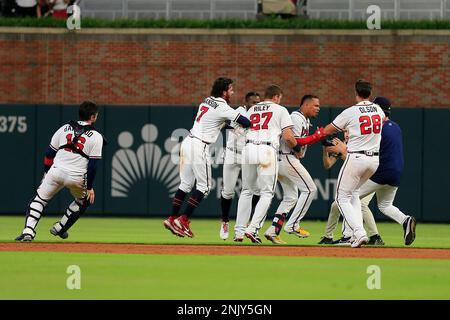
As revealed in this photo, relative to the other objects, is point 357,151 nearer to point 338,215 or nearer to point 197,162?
point 338,215

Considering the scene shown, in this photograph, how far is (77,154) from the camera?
15484 millimetres

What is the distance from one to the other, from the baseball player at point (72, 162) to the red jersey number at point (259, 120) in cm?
215

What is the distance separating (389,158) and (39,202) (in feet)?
16.3

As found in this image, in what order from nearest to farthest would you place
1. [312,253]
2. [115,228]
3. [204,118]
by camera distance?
[312,253], [204,118], [115,228]

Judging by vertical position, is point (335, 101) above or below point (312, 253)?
above

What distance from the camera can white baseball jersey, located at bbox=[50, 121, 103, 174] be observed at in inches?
608

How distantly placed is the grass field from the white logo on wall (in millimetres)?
11148

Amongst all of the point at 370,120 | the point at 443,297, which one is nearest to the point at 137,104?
the point at 370,120

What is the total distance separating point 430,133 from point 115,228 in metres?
7.65

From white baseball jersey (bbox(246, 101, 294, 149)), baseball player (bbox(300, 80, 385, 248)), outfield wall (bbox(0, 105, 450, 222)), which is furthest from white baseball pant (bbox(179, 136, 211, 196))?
outfield wall (bbox(0, 105, 450, 222))

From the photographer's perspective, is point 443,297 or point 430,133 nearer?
point 443,297

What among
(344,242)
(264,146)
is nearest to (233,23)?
(264,146)

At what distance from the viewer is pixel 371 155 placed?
48.6 feet

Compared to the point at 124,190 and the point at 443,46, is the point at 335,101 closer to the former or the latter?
the point at 443,46
